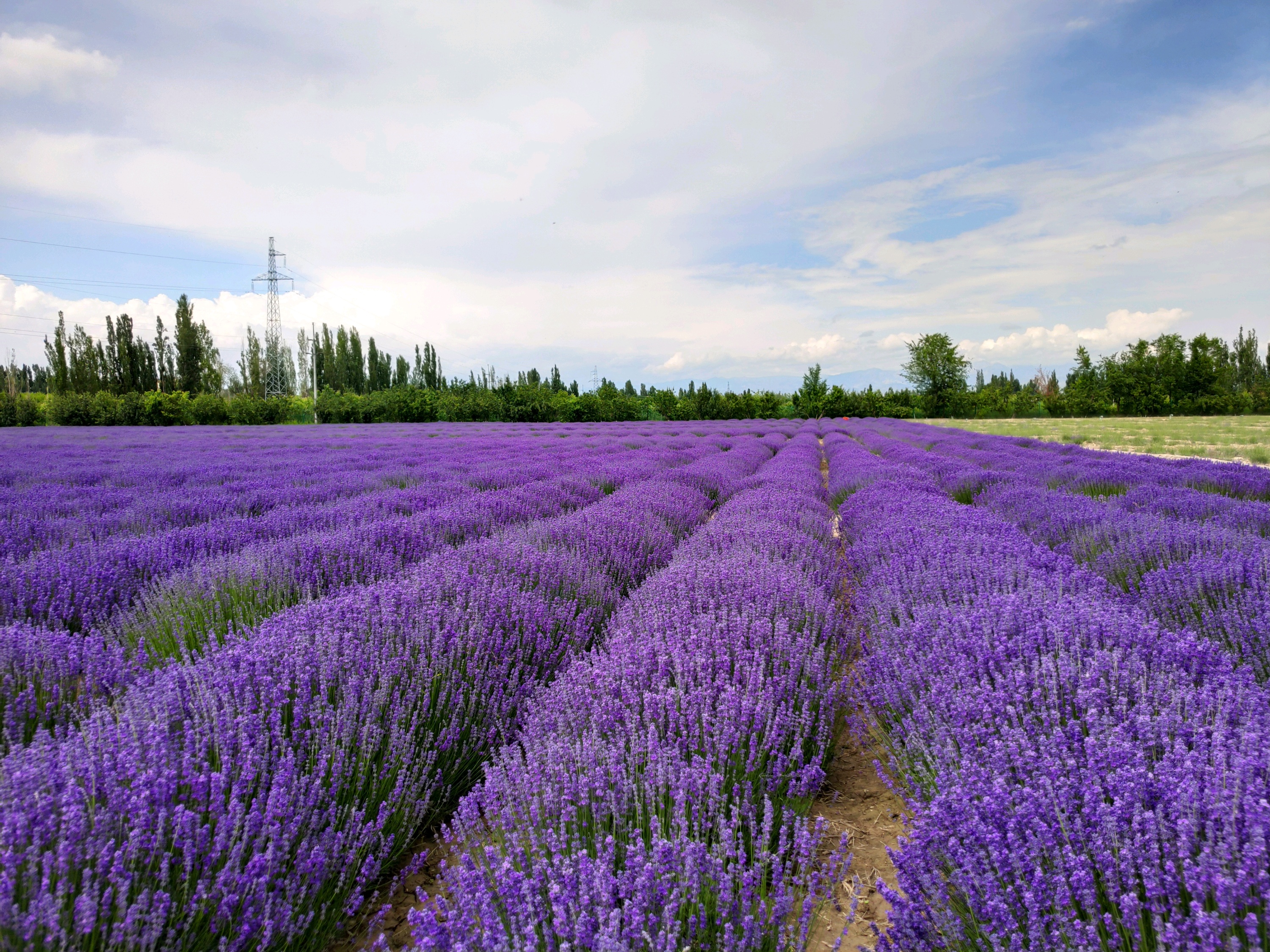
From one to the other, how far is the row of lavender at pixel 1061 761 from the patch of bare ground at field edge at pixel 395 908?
127 centimetres

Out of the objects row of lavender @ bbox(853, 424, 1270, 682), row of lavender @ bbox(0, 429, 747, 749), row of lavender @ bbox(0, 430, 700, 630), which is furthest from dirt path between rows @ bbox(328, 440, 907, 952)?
row of lavender @ bbox(0, 430, 700, 630)

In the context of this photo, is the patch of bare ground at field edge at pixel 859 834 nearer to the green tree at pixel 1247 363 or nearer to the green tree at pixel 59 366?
the green tree at pixel 59 366

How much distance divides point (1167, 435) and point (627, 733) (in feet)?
75.6

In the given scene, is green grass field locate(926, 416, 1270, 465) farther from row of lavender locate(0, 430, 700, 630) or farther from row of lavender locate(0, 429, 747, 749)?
row of lavender locate(0, 429, 747, 749)

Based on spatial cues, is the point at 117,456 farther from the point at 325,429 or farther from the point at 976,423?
the point at 976,423

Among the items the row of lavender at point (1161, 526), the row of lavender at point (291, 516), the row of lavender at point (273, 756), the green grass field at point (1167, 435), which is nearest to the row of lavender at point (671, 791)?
the row of lavender at point (273, 756)

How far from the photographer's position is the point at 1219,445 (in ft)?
45.6

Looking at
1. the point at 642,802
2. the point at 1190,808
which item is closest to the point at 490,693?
the point at 642,802

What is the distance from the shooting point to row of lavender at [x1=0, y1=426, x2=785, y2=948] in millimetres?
1075

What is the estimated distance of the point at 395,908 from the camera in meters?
1.74

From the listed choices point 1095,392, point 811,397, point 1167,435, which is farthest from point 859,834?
point 1095,392

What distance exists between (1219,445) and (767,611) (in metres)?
17.5

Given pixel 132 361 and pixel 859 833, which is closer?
pixel 859 833

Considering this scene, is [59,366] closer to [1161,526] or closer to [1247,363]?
[1161,526]
